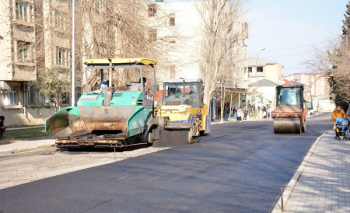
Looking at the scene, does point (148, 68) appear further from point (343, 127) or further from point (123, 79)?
point (343, 127)

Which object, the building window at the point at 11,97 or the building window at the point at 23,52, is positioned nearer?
the building window at the point at 23,52

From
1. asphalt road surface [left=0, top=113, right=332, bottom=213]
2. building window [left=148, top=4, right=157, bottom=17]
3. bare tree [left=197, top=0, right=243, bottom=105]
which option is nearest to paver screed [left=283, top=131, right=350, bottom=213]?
asphalt road surface [left=0, top=113, right=332, bottom=213]

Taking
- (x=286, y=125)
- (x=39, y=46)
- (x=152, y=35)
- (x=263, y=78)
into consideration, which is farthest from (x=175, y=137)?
(x=263, y=78)

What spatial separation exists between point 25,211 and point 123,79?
12.2 m

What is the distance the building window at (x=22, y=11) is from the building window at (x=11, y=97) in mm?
4843

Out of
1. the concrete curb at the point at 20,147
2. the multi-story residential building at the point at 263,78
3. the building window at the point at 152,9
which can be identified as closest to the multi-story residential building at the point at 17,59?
the building window at the point at 152,9

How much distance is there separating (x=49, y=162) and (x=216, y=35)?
1332 inches

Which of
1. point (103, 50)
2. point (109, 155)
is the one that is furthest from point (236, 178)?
point (103, 50)

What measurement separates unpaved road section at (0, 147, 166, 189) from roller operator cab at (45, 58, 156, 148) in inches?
17.0

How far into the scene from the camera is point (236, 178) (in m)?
10.9

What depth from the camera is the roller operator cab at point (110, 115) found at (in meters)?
16.3

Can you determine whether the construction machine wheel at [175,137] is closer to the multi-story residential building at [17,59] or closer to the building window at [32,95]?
the multi-story residential building at [17,59]

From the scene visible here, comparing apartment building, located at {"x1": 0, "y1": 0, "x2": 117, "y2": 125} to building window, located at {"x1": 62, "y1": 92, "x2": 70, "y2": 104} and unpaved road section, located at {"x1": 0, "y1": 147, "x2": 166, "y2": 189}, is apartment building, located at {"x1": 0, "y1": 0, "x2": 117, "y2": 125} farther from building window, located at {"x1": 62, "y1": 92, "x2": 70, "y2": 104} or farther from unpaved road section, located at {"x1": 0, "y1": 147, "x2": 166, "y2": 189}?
unpaved road section, located at {"x1": 0, "y1": 147, "x2": 166, "y2": 189}

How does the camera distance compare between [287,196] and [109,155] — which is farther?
[109,155]
